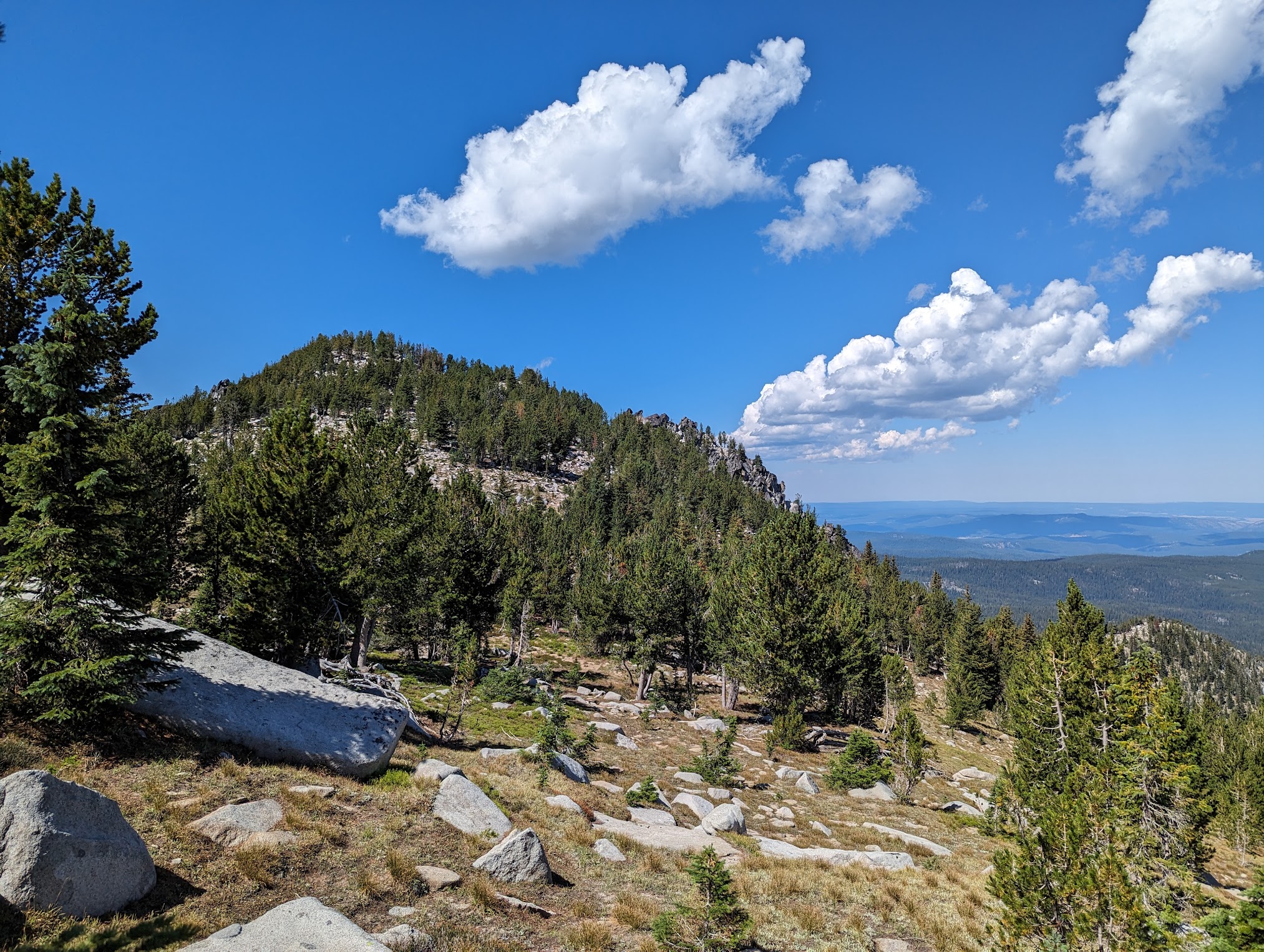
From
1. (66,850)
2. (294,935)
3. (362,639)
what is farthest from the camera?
(362,639)

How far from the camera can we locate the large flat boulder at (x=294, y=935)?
6.61m

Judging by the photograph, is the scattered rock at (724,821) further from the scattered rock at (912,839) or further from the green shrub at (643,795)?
the scattered rock at (912,839)

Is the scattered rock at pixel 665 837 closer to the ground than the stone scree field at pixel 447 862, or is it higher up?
closer to the ground

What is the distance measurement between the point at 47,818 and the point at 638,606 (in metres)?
35.9

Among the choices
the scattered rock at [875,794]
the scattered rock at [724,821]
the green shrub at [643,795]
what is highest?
the green shrub at [643,795]

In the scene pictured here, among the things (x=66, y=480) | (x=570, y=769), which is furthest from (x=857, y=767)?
(x=66, y=480)

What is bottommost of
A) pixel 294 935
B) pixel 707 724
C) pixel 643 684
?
pixel 643 684

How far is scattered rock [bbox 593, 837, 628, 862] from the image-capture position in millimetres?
13047

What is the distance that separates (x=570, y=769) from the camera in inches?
773

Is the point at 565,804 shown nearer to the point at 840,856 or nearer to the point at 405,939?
the point at 840,856

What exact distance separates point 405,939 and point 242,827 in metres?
4.79

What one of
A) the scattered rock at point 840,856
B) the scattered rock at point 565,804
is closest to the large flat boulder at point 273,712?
the scattered rock at point 565,804

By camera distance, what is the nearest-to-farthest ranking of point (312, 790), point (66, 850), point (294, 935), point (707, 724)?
point (294, 935)
point (66, 850)
point (312, 790)
point (707, 724)

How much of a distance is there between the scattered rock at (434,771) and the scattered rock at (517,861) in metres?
3.82
